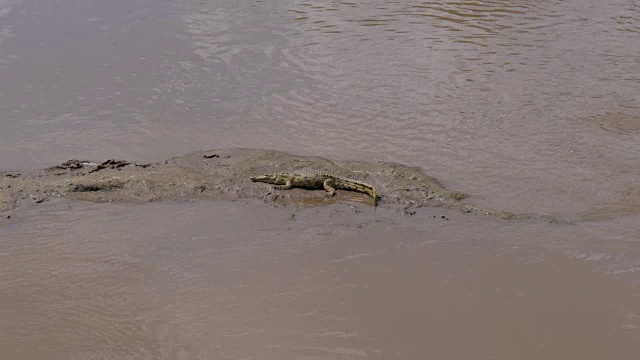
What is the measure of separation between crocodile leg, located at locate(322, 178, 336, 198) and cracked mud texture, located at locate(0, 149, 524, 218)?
0.18 ft

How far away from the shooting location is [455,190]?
6.30 m

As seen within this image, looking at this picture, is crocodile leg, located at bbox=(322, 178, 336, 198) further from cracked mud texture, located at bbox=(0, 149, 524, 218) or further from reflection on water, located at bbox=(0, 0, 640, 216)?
reflection on water, located at bbox=(0, 0, 640, 216)

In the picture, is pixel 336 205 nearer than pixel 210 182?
Yes

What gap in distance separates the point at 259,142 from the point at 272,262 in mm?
2512

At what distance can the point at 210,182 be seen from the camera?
21.7 ft

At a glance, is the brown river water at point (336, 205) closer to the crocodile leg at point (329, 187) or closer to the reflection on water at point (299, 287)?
the reflection on water at point (299, 287)

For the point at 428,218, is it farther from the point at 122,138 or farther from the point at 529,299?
the point at 122,138

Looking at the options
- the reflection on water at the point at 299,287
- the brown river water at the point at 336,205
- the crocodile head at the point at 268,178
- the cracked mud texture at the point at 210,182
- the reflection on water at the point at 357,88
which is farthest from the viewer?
the reflection on water at the point at 357,88

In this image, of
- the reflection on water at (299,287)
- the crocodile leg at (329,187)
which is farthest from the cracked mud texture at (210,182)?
the reflection on water at (299,287)

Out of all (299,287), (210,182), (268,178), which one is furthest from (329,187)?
(299,287)

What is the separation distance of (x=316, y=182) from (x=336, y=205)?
1.21 feet

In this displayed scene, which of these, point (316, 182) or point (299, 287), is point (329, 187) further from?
point (299, 287)

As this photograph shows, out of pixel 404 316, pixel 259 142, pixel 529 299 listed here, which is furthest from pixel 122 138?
pixel 529 299

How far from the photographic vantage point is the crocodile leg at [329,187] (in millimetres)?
6316
